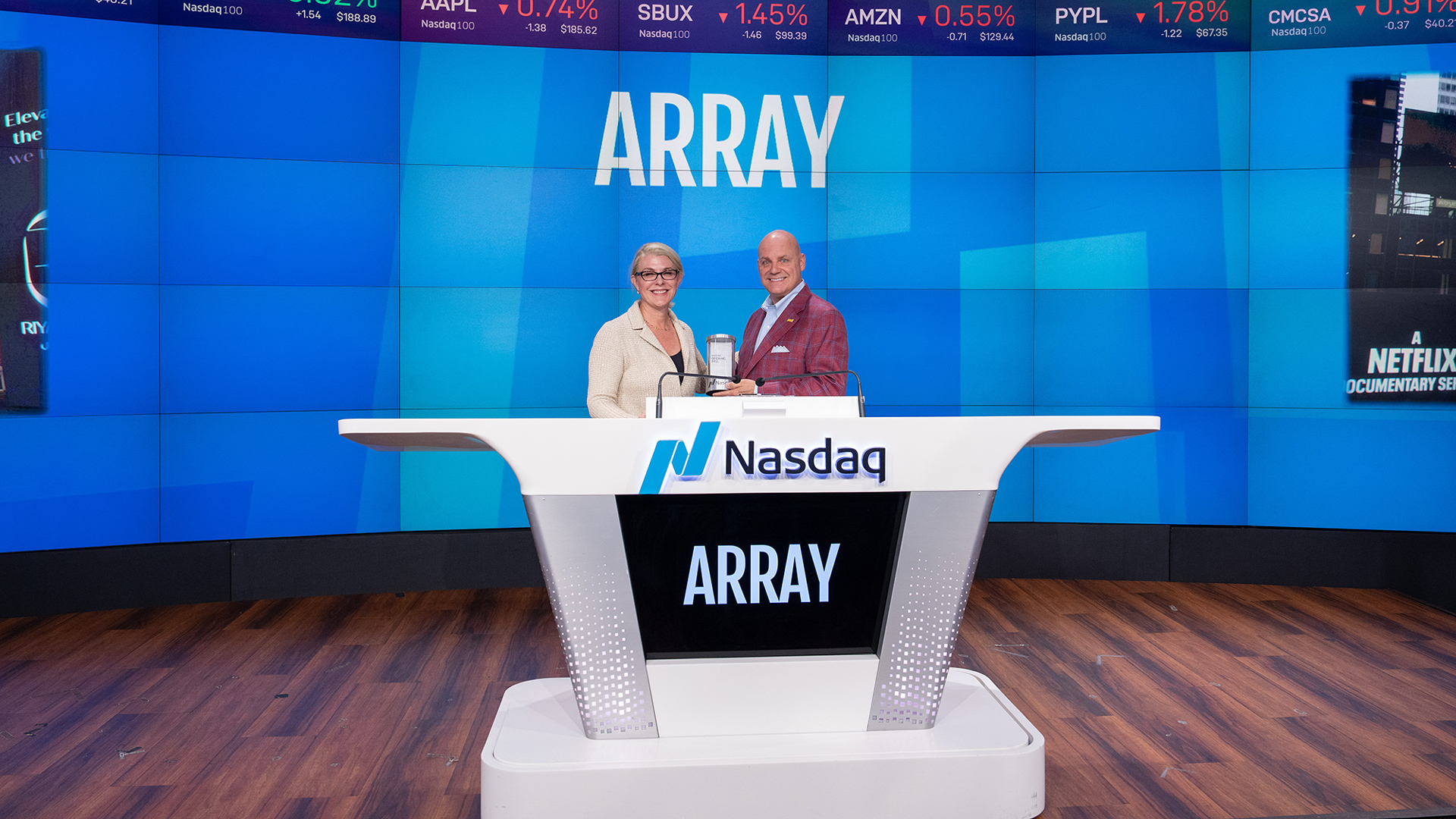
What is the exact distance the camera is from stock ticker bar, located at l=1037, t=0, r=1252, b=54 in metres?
4.21

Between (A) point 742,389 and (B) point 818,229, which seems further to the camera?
(B) point 818,229

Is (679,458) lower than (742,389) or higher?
lower

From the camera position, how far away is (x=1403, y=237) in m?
4.13

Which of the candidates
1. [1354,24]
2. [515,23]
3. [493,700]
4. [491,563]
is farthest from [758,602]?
[1354,24]

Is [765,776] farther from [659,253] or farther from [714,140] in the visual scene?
[714,140]

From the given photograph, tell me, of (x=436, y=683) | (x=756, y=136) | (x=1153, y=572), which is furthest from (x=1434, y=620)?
(x=436, y=683)

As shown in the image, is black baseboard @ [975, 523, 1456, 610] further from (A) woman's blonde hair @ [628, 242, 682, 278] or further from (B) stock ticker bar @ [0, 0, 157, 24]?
(B) stock ticker bar @ [0, 0, 157, 24]

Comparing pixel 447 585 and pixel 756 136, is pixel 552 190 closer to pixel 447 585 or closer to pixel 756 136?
pixel 756 136

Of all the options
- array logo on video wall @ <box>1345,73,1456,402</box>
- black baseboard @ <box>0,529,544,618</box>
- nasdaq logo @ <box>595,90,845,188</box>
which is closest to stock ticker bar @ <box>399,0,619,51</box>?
nasdaq logo @ <box>595,90,845,188</box>

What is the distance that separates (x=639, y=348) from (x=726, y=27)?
2.24 m

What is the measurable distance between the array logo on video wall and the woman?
342 cm

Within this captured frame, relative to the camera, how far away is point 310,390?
4.05 m

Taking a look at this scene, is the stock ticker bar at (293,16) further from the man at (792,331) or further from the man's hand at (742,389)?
the man's hand at (742,389)

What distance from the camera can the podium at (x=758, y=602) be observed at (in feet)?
5.97
